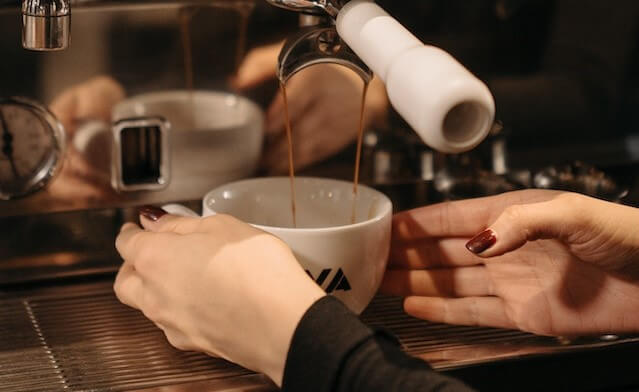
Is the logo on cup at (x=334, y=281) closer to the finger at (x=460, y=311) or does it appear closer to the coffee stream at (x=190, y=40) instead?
the finger at (x=460, y=311)

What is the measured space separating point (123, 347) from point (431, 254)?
0.24 meters

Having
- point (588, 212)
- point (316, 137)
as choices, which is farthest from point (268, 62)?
point (588, 212)

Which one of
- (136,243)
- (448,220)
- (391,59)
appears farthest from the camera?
(448,220)

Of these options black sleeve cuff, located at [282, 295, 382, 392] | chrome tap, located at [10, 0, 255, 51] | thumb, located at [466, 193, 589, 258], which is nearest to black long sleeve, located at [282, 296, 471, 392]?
black sleeve cuff, located at [282, 295, 382, 392]

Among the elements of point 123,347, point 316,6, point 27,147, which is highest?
point 316,6

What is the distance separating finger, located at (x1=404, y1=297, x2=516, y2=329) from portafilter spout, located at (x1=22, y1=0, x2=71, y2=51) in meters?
0.29

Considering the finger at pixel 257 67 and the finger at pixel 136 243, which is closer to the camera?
the finger at pixel 136 243

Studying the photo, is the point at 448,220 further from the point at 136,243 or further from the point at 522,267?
the point at 136,243

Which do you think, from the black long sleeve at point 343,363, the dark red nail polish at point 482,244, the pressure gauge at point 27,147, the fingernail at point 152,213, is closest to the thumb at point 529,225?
the dark red nail polish at point 482,244

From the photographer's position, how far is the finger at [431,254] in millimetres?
662

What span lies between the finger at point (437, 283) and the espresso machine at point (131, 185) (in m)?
0.01

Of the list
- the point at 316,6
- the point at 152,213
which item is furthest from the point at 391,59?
the point at 152,213

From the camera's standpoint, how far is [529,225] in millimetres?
554

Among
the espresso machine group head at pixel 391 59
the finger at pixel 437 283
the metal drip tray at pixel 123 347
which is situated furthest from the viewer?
the finger at pixel 437 283
